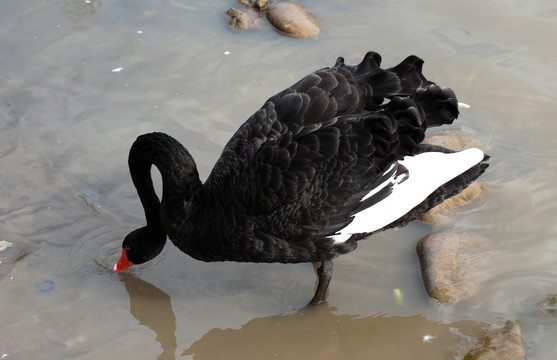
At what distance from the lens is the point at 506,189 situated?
4688 mm

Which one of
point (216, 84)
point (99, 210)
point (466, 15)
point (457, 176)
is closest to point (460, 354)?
point (457, 176)

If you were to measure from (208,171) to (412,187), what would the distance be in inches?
62.7

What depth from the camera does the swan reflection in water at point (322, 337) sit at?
12.6 feet

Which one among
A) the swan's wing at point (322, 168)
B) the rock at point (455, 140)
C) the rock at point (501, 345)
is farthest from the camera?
the rock at point (455, 140)

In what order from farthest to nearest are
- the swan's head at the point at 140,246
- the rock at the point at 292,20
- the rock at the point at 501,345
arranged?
1. the rock at the point at 292,20
2. the swan's head at the point at 140,246
3. the rock at the point at 501,345

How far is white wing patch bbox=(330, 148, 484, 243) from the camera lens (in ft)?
12.9

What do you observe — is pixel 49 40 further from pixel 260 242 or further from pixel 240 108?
pixel 260 242

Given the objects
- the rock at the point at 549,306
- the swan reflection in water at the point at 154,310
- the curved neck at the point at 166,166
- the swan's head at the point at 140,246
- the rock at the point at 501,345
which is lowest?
the swan reflection in water at the point at 154,310

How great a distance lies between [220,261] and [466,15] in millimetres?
3304

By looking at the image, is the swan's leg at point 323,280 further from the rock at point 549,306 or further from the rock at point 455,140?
the rock at point 455,140

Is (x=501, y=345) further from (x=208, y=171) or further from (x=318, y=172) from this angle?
(x=208, y=171)

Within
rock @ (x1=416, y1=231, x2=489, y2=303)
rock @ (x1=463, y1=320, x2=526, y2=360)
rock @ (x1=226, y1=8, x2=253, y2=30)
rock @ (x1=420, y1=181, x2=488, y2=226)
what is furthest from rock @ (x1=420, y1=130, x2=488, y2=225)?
rock @ (x1=226, y1=8, x2=253, y2=30)

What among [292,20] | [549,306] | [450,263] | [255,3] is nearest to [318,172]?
[450,263]

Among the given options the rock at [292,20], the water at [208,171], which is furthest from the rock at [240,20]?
the rock at [292,20]
